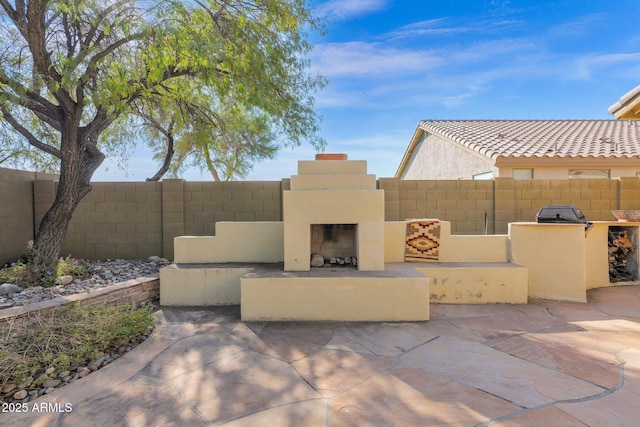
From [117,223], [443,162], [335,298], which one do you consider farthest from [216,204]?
[443,162]

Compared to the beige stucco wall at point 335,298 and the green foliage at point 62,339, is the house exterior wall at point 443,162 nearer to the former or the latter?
the beige stucco wall at point 335,298

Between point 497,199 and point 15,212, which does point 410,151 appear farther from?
point 15,212

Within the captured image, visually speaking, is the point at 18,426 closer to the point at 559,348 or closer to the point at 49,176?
the point at 559,348

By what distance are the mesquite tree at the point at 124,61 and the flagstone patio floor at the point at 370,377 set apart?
12.3 ft

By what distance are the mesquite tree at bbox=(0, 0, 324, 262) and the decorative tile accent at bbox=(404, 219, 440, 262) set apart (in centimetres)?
335

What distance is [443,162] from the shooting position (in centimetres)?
1212

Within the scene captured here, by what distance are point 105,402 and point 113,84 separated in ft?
14.0

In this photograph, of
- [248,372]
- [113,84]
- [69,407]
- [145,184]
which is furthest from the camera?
[145,184]

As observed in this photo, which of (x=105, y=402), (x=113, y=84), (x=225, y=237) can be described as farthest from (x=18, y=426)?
(x=113, y=84)

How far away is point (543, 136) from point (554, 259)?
793 centimetres

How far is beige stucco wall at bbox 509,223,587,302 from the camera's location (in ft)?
17.5

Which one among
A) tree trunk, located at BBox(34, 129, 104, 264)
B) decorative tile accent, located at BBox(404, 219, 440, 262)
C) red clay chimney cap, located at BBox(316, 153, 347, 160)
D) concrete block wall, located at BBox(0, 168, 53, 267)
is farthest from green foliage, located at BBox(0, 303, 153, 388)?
decorative tile accent, located at BBox(404, 219, 440, 262)

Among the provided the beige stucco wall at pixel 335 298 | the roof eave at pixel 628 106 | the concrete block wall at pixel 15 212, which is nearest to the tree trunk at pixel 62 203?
the concrete block wall at pixel 15 212

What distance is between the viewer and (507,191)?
25.1ft
